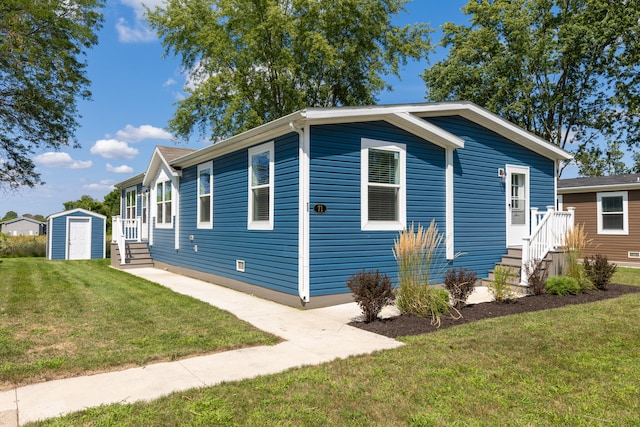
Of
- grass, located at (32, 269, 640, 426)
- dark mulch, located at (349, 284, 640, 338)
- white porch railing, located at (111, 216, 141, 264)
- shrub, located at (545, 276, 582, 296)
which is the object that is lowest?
dark mulch, located at (349, 284, 640, 338)

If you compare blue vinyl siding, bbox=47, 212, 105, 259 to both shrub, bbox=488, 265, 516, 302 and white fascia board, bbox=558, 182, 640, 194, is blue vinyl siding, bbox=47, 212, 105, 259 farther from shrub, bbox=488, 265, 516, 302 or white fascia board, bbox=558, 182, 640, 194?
white fascia board, bbox=558, 182, 640, 194

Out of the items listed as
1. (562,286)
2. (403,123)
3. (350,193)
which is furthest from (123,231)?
(562,286)

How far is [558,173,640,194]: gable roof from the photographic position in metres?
14.4

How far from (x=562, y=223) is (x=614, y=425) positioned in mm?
7759

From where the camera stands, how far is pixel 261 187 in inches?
322

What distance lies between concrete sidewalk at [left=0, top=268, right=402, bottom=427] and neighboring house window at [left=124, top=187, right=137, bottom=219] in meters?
12.5

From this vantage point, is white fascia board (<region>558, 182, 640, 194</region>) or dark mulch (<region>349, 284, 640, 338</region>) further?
white fascia board (<region>558, 182, 640, 194</region>)

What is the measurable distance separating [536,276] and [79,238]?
64.2 feet

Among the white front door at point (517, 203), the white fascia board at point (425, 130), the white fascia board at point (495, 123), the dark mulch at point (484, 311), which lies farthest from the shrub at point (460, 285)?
the white front door at point (517, 203)

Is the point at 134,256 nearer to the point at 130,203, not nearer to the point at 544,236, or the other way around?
the point at 130,203

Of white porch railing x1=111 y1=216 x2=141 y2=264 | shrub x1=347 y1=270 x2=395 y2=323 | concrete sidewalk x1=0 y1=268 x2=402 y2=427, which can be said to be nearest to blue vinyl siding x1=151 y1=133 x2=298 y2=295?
concrete sidewalk x1=0 y1=268 x2=402 y2=427

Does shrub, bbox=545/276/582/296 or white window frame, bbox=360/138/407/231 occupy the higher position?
white window frame, bbox=360/138/407/231

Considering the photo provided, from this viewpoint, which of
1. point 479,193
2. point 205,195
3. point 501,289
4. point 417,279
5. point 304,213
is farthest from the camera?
point 205,195

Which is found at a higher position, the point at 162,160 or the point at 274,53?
the point at 274,53
